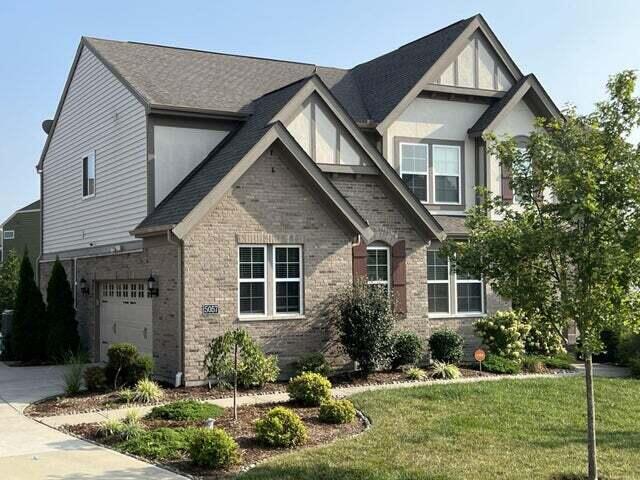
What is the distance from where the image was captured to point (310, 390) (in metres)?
14.2

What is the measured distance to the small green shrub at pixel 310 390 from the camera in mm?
14211

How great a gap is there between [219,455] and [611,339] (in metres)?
15.5

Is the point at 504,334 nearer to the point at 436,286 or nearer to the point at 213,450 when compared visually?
the point at 436,286

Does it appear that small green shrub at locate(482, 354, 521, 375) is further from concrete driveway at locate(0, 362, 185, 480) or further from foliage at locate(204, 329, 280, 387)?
concrete driveway at locate(0, 362, 185, 480)

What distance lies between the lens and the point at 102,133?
22797mm

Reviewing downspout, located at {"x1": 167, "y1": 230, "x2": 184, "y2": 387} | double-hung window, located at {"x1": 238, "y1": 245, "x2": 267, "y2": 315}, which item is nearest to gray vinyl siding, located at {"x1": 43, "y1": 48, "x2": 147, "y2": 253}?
downspout, located at {"x1": 167, "y1": 230, "x2": 184, "y2": 387}

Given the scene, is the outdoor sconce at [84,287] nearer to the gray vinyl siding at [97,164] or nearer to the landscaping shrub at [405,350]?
the gray vinyl siding at [97,164]

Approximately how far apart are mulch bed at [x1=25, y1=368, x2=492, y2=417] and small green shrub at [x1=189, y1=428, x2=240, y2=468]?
4778 millimetres

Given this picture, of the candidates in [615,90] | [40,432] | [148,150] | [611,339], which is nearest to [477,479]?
[615,90]

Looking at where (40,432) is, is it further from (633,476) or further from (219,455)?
(633,476)

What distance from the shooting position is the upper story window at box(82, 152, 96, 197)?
76.9 ft

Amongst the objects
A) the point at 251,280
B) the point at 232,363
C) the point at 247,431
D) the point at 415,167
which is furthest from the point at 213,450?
the point at 415,167

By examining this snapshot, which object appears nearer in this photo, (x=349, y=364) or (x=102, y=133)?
(x=349, y=364)

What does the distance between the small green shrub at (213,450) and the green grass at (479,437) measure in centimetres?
44
